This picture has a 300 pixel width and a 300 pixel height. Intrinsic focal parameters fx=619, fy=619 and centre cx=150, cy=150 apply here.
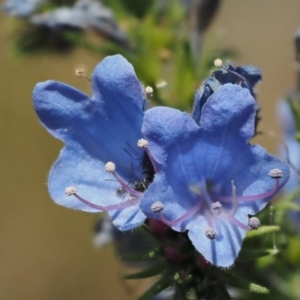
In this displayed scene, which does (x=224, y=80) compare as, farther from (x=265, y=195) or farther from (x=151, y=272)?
(x=151, y=272)

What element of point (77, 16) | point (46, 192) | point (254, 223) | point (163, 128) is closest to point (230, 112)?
point (163, 128)

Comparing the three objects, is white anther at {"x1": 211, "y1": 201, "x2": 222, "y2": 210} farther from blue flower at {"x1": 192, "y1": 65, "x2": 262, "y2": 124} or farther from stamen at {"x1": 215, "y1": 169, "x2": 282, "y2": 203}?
blue flower at {"x1": 192, "y1": 65, "x2": 262, "y2": 124}

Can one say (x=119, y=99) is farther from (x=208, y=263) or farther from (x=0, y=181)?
(x=0, y=181)

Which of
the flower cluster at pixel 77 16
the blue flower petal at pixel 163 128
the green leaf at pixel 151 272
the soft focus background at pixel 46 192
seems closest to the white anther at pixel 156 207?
the blue flower petal at pixel 163 128

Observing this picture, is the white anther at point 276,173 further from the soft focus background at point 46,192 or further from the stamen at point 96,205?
the soft focus background at point 46,192

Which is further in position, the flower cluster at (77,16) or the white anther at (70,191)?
the flower cluster at (77,16)

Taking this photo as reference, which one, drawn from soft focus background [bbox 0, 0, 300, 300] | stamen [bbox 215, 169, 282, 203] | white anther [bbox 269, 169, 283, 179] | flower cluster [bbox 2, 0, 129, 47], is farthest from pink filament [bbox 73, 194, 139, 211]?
soft focus background [bbox 0, 0, 300, 300]

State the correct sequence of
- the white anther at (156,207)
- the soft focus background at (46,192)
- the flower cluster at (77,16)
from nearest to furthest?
the white anther at (156,207), the flower cluster at (77,16), the soft focus background at (46,192)
